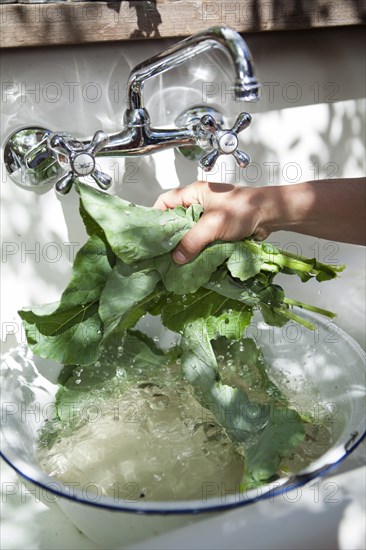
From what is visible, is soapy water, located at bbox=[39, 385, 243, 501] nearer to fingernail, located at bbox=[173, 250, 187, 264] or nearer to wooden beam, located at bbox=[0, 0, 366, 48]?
fingernail, located at bbox=[173, 250, 187, 264]

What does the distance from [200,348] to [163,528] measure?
25 centimetres

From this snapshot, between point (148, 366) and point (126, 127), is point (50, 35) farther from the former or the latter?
point (148, 366)

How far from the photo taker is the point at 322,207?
39.6 inches

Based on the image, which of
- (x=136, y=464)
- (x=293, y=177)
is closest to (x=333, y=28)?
(x=293, y=177)

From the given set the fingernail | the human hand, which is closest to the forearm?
the human hand

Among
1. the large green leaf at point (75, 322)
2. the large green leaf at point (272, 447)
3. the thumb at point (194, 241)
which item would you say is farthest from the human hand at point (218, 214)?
the large green leaf at point (272, 447)

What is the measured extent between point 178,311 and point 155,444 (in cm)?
18

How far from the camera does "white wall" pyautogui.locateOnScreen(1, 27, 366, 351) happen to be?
1045mm

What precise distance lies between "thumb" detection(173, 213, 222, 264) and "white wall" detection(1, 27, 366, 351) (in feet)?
0.91

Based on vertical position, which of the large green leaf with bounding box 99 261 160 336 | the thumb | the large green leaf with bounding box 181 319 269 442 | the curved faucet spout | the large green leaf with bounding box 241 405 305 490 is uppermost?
the curved faucet spout

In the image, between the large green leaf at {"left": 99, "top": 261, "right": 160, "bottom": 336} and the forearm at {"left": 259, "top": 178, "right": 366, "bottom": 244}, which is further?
the forearm at {"left": 259, "top": 178, "right": 366, "bottom": 244}

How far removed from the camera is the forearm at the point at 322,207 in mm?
994

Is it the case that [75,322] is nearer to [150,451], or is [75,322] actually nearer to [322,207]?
[150,451]

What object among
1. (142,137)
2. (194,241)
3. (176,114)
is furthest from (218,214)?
(176,114)
